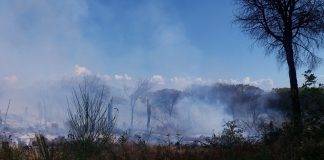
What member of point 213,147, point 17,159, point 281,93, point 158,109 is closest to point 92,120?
point 17,159

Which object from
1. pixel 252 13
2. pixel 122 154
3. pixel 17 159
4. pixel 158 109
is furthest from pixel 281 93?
pixel 158 109

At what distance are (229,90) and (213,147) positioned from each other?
8480 cm

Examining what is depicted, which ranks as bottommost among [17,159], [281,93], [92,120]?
[17,159]

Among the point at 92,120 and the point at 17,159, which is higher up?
the point at 92,120

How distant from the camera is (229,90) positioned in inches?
4173

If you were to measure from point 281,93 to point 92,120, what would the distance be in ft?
140

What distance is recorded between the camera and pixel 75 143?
47.1 feet

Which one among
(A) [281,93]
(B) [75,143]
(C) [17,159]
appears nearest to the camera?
(C) [17,159]

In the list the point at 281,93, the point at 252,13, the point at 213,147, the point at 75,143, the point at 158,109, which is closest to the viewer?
the point at 75,143

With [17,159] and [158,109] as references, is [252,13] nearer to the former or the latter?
[17,159]

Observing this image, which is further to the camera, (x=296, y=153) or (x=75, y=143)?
(x=296, y=153)

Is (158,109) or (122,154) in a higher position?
(158,109)

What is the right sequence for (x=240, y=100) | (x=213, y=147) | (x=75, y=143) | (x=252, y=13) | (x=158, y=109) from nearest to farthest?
1. (x=75, y=143)
2. (x=213, y=147)
3. (x=252, y=13)
4. (x=240, y=100)
5. (x=158, y=109)

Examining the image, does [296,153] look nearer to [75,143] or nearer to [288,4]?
[75,143]
